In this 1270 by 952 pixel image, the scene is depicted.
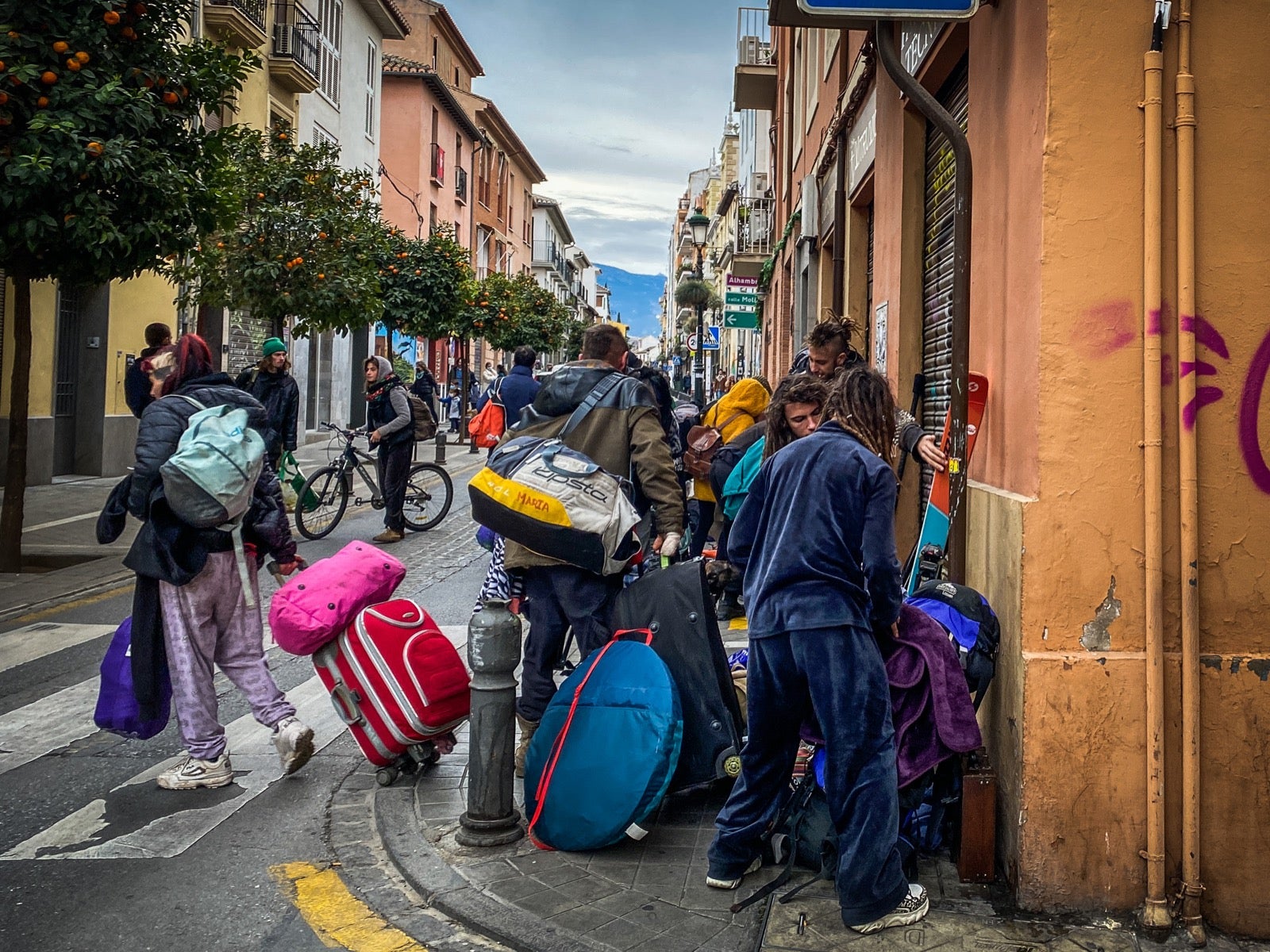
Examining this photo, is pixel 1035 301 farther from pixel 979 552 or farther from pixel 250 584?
pixel 250 584

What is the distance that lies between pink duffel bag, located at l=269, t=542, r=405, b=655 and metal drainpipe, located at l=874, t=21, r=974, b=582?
242 cm

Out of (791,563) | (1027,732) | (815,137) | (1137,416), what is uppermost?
(815,137)

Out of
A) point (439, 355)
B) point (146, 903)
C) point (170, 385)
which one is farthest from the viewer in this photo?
point (439, 355)

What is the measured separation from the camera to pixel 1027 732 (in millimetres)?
3725

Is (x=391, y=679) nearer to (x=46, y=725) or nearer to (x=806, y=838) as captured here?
(x=806, y=838)

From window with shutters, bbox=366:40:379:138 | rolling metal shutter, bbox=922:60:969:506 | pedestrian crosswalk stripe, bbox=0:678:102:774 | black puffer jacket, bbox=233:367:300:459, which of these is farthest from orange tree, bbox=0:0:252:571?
window with shutters, bbox=366:40:379:138

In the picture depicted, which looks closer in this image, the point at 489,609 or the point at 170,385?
the point at 489,609

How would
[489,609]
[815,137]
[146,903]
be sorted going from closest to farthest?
1. [146,903]
2. [489,609]
3. [815,137]

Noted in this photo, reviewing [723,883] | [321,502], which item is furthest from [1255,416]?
[321,502]

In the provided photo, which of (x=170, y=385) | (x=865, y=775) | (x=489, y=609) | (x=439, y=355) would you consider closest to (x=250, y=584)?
(x=170, y=385)

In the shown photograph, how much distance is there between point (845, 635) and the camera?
3535 millimetres

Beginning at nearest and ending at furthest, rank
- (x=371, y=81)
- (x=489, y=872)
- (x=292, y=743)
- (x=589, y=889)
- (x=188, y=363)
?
(x=589, y=889) → (x=489, y=872) → (x=292, y=743) → (x=188, y=363) → (x=371, y=81)

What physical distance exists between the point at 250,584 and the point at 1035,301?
3.48 meters

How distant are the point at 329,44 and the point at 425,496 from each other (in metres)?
19.8
